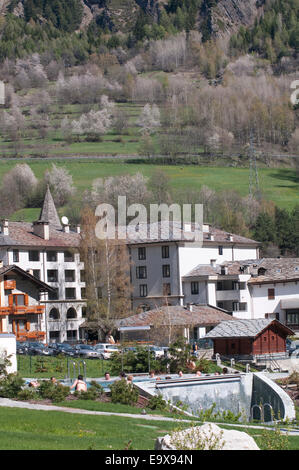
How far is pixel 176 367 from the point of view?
1854 inches

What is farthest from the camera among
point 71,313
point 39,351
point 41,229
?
point 41,229

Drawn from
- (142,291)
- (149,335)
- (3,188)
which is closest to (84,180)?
(3,188)

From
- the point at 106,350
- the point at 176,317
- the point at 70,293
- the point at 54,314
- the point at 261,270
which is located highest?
the point at 261,270

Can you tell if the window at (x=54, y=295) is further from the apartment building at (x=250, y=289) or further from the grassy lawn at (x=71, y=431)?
the grassy lawn at (x=71, y=431)

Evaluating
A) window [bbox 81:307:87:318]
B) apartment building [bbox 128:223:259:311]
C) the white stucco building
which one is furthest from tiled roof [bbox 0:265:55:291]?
apartment building [bbox 128:223:259:311]

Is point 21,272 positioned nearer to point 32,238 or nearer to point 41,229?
point 32,238

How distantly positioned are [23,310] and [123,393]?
40156 millimetres

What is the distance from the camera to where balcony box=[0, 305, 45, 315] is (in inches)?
2798

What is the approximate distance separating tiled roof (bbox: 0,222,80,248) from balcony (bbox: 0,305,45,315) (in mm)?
7318

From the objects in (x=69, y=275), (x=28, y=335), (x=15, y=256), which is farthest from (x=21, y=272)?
(x=69, y=275)

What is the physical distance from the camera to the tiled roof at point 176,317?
6788cm

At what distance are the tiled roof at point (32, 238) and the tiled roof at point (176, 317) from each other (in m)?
14.0

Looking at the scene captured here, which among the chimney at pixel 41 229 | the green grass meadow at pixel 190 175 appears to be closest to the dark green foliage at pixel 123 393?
the chimney at pixel 41 229

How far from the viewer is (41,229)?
83688mm
